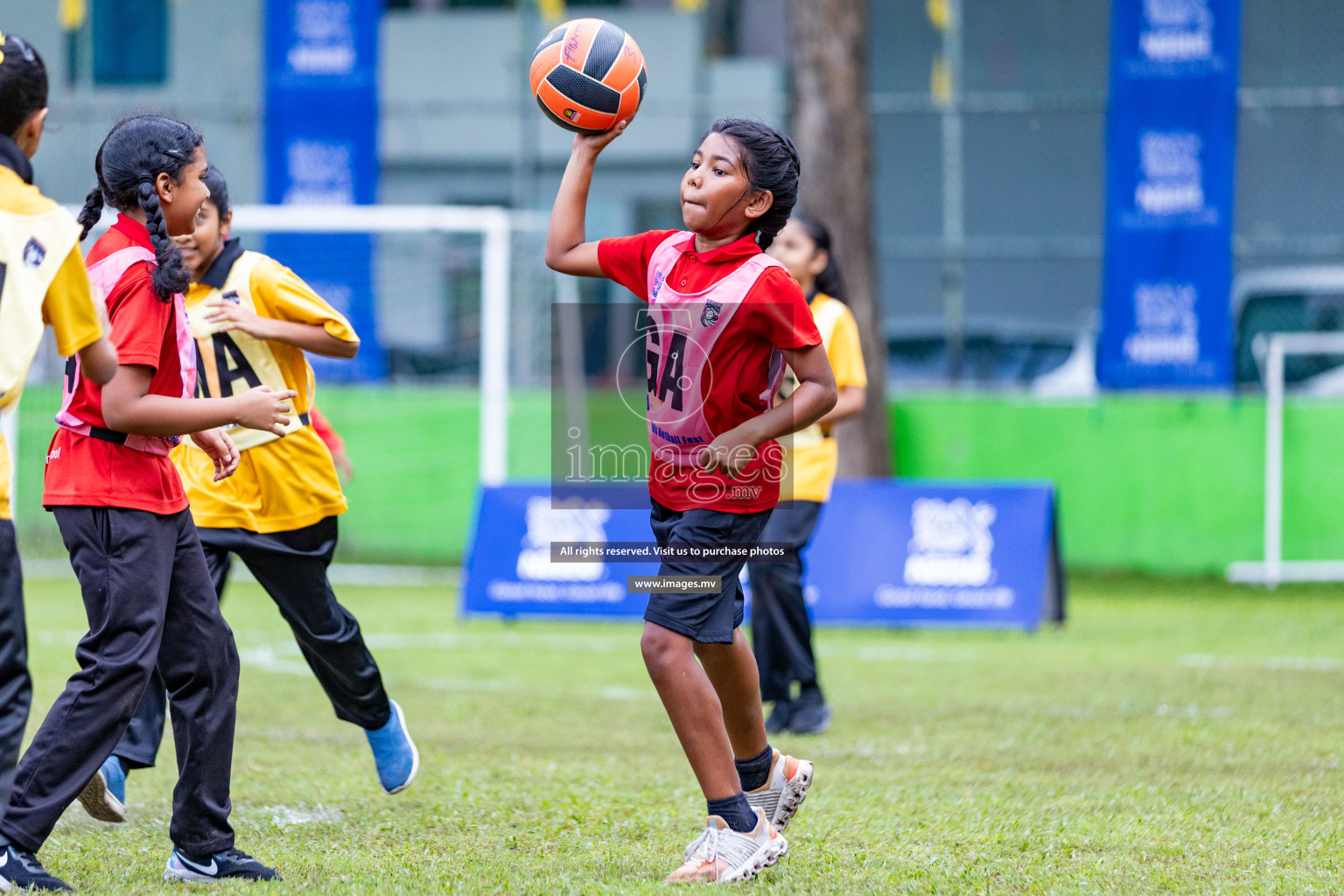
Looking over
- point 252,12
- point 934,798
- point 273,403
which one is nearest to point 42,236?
point 273,403

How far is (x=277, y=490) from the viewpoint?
5.11 metres

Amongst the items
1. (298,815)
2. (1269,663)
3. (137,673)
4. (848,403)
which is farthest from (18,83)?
(1269,663)

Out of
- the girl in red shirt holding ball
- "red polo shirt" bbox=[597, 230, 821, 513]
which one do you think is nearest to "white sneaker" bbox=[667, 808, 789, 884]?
the girl in red shirt holding ball

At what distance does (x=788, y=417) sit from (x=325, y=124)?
1192cm

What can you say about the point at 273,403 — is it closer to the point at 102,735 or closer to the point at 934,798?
the point at 102,735

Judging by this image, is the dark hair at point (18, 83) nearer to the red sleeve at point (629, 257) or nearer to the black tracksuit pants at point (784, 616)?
the red sleeve at point (629, 257)

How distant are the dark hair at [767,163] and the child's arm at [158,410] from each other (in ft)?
4.55

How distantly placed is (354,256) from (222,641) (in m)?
11.6

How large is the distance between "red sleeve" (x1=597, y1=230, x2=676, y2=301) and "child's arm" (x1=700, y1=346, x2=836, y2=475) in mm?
480

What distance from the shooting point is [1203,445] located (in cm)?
1376

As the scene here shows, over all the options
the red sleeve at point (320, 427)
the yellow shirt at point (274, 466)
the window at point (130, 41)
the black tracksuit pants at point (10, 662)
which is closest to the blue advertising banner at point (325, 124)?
the window at point (130, 41)

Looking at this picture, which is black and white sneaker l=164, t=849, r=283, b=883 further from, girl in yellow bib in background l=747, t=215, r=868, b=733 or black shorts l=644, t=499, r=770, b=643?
girl in yellow bib in background l=747, t=215, r=868, b=733

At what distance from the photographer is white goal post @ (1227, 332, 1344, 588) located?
13.2 m

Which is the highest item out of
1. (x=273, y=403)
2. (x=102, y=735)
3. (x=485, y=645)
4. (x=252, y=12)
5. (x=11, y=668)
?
(x=252, y=12)
